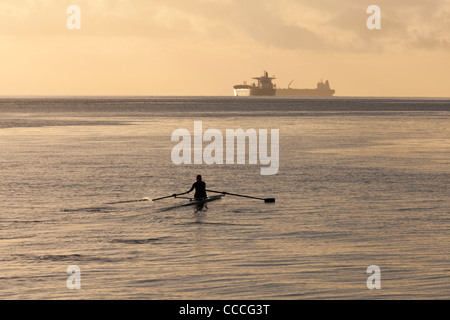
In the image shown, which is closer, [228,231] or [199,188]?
[228,231]

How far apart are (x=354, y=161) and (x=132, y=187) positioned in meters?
23.5

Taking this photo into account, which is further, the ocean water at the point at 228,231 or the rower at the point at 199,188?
the rower at the point at 199,188

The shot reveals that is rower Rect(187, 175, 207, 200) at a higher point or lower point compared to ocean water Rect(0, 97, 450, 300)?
higher

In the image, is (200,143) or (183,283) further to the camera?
(200,143)

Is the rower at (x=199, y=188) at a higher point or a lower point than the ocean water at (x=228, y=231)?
higher

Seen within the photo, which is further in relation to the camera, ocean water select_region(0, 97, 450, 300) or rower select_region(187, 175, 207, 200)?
rower select_region(187, 175, 207, 200)

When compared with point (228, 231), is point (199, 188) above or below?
above
